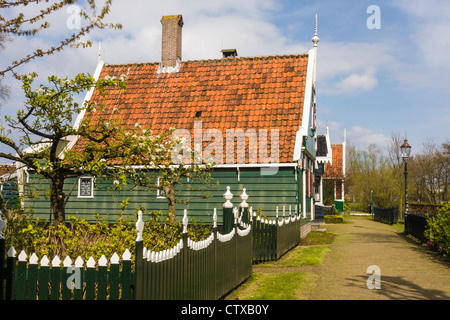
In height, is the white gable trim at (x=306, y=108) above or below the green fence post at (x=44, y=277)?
above

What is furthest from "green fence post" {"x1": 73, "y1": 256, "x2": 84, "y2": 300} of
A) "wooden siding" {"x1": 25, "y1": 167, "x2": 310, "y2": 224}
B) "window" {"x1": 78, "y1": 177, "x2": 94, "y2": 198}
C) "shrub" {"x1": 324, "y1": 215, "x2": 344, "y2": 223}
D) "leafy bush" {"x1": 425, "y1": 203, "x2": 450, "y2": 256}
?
"shrub" {"x1": 324, "y1": 215, "x2": 344, "y2": 223}

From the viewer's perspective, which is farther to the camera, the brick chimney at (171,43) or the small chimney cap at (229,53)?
the small chimney cap at (229,53)

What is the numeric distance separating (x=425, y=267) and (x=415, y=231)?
8077mm

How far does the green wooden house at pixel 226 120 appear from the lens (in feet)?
58.4

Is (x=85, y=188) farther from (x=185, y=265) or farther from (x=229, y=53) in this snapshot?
(x=185, y=265)

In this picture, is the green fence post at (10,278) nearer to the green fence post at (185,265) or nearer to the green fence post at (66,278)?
the green fence post at (66,278)

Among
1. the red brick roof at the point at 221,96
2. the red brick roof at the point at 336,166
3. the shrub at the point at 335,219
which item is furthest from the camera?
the red brick roof at the point at 336,166

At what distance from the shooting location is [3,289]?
5.00 m

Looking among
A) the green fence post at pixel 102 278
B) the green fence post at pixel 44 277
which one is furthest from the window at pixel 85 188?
the green fence post at pixel 102 278

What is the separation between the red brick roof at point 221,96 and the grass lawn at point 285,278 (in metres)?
4.77

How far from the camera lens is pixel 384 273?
11.1 meters

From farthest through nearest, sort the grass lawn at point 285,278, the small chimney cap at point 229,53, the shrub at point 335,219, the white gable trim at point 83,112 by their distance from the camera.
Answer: the shrub at point 335,219
the small chimney cap at point 229,53
the white gable trim at point 83,112
the grass lawn at point 285,278
